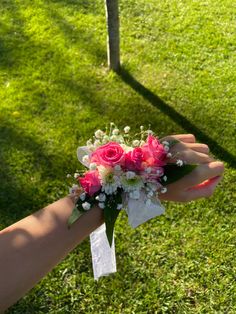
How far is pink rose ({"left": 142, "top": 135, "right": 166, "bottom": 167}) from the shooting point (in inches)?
70.8

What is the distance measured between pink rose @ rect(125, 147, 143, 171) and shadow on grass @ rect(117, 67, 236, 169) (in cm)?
188

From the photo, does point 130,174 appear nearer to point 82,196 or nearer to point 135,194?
point 135,194

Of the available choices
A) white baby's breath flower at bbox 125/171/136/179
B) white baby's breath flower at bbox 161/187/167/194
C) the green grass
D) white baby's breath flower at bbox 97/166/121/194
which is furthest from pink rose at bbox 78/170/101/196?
the green grass

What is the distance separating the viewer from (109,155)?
1.78 metres

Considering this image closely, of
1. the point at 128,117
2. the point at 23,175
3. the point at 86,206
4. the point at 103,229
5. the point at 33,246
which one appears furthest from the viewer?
the point at 128,117

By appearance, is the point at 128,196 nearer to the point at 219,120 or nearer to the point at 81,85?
the point at 219,120

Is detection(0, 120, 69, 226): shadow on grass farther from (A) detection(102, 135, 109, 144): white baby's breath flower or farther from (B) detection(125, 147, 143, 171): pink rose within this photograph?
(B) detection(125, 147, 143, 171): pink rose

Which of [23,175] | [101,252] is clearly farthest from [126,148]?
[23,175]

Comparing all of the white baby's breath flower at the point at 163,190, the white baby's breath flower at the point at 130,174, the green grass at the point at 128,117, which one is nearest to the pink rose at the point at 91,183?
the white baby's breath flower at the point at 130,174

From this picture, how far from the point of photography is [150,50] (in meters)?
4.35

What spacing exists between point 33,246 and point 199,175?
710 millimetres

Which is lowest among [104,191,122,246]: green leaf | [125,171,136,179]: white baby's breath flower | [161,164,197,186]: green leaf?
[104,191,122,246]: green leaf

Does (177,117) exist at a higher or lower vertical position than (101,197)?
lower

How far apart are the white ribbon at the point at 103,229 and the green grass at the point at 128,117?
0.73 meters
